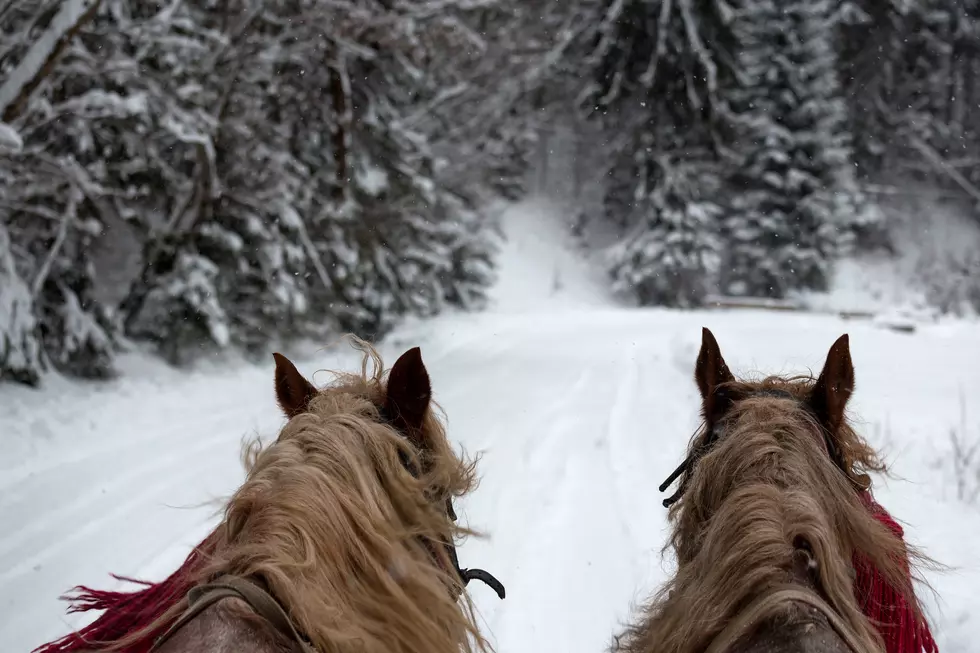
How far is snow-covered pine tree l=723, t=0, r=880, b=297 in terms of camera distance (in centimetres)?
2100

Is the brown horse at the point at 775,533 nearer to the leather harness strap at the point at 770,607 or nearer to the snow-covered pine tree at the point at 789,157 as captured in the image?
the leather harness strap at the point at 770,607

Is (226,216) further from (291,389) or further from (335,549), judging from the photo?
(335,549)

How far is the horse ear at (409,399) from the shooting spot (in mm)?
→ 1703

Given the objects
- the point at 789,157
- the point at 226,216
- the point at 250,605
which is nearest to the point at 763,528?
the point at 250,605

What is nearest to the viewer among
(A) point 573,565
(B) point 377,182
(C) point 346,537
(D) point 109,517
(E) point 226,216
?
(C) point 346,537

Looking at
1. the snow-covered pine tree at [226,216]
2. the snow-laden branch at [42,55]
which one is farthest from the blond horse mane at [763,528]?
the snow-covered pine tree at [226,216]

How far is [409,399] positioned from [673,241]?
20.2 metres

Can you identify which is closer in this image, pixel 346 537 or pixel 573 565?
pixel 346 537

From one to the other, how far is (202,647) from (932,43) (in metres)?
31.9

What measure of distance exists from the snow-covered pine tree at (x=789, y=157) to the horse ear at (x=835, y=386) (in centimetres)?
Result: 2099

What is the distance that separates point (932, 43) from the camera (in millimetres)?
25406

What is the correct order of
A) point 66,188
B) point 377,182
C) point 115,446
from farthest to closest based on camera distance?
point 377,182, point 66,188, point 115,446

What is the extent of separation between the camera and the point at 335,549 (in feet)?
4.31

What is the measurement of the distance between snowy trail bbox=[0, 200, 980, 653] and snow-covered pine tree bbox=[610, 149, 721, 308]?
33.3 feet
